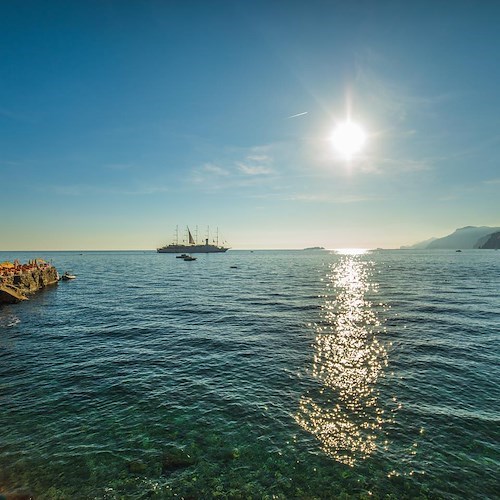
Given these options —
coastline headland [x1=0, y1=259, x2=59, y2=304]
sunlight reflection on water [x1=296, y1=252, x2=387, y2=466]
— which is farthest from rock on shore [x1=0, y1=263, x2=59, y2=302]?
sunlight reflection on water [x1=296, y1=252, x2=387, y2=466]

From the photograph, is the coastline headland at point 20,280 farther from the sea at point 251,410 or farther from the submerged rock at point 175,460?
the submerged rock at point 175,460

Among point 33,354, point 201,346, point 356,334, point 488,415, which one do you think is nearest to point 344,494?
point 488,415

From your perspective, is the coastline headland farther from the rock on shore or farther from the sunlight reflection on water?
the sunlight reflection on water

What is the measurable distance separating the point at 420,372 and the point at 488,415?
4.99 m

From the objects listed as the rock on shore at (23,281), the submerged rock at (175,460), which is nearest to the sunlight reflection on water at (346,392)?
the submerged rock at (175,460)

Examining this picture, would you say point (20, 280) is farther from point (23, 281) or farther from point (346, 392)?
point (346, 392)

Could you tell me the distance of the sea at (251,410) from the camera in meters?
10.5

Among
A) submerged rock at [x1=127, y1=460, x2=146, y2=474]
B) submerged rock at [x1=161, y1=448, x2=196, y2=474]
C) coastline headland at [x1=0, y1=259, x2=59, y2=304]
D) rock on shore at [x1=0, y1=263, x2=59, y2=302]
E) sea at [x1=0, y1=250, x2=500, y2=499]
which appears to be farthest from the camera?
coastline headland at [x1=0, y1=259, x2=59, y2=304]

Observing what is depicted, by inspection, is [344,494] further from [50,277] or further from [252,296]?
[50,277]

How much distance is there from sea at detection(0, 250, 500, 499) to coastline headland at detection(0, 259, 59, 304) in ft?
51.6

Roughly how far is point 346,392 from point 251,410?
5.77m

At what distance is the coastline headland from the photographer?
44.1 m

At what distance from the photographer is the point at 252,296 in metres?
49.9

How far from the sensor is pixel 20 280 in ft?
175
